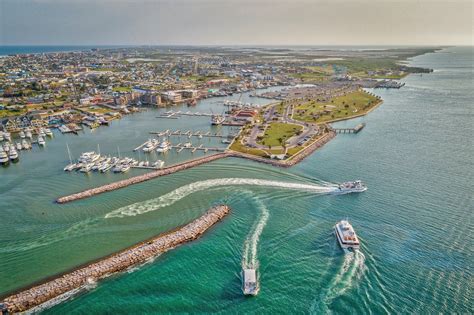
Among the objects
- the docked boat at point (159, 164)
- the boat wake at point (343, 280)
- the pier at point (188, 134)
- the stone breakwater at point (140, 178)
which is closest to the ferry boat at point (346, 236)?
the boat wake at point (343, 280)

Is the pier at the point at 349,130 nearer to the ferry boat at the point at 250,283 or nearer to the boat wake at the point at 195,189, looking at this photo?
the boat wake at the point at 195,189

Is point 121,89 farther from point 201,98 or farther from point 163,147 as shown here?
point 163,147

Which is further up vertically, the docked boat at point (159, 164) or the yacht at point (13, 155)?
the yacht at point (13, 155)

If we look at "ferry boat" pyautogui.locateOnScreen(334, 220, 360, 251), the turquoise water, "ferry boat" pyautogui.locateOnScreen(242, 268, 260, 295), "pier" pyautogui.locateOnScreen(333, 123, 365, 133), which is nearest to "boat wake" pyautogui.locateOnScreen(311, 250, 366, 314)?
the turquoise water

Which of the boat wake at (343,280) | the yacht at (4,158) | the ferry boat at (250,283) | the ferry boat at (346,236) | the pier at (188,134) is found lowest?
the boat wake at (343,280)

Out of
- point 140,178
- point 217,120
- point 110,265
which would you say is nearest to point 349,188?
point 110,265

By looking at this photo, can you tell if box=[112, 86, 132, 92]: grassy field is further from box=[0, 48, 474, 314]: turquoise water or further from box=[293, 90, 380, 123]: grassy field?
box=[0, 48, 474, 314]: turquoise water

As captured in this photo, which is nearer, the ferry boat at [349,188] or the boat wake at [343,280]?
the boat wake at [343,280]
